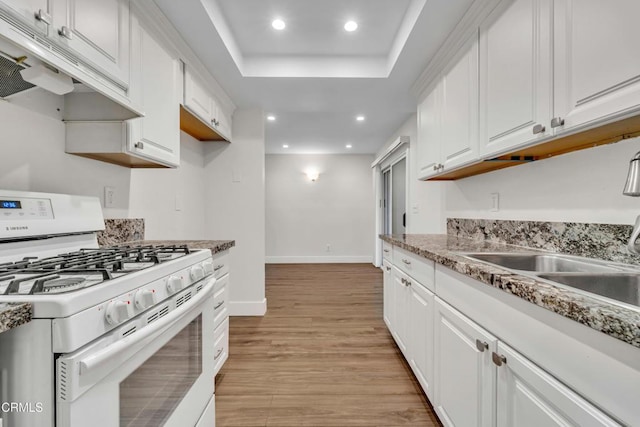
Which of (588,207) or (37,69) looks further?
(588,207)

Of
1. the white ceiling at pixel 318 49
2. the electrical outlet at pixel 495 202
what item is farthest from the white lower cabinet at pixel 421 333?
the white ceiling at pixel 318 49

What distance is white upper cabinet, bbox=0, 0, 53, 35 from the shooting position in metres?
0.81

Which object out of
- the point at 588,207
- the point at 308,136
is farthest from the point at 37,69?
the point at 308,136

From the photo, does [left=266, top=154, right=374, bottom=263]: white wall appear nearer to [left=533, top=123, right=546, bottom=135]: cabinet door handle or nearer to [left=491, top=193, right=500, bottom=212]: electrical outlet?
[left=491, top=193, right=500, bottom=212]: electrical outlet

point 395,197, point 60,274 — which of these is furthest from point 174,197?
point 395,197

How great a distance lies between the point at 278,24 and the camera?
2.01 meters

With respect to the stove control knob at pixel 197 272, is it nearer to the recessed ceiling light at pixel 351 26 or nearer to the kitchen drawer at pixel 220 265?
the kitchen drawer at pixel 220 265

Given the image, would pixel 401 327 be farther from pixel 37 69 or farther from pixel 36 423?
pixel 37 69

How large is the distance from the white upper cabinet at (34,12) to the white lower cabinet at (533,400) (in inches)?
68.8

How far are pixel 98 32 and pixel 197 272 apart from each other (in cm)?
108

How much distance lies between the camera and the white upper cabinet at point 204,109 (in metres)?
2.01

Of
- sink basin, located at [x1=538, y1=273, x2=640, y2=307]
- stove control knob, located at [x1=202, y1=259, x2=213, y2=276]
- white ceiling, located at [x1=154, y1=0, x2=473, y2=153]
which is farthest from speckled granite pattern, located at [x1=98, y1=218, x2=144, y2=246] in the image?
sink basin, located at [x1=538, y1=273, x2=640, y2=307]

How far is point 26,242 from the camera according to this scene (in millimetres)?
1094

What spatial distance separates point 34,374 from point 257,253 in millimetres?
2466
